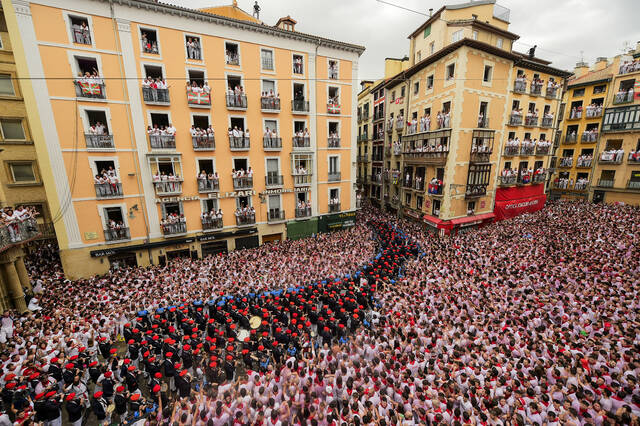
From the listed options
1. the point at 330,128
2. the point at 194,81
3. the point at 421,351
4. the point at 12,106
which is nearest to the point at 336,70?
the point at 330,128

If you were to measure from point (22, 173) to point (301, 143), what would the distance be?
21337 mm

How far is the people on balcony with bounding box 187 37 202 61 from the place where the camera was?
59.6 ft

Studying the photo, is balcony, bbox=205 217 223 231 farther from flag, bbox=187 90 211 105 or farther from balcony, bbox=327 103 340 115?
balcony, bbox=327 103 340 115

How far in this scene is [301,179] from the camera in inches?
906

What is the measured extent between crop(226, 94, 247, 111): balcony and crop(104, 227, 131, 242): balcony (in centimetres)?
1192

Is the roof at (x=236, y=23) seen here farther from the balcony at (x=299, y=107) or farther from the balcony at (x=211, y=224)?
the balcony at (x=211, y=224)

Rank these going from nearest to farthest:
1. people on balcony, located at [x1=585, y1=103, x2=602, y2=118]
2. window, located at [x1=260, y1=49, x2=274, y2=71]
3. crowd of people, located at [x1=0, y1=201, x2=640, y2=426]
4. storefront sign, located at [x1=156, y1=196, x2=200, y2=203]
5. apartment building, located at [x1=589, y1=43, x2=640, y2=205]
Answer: crowd of people, located at [x1=0, y1=201, x2=640, y2=426], storefront sign, located at [x1=156, y1=196, x2=200, y2=203], window, located at [x1=260, y1=49, x2=274, y2=71], apartment building, located at [x1=589, y1=43, x2=640, y2=205], people on balcony, located at [x1=585, y1=103, x2=602, y2=118]

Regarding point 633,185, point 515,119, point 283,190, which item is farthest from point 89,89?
point 633,185

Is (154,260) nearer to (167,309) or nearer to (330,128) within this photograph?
(167,309)

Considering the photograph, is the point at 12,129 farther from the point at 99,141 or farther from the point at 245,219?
the point at 245,219

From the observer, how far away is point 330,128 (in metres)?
24.3

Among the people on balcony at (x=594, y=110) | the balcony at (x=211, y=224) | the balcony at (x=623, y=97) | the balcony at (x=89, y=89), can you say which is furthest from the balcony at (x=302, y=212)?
the people on balcony at (x=594, y=110)

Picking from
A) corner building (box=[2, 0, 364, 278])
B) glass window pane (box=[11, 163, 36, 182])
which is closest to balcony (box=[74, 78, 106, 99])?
corner building (box=[2, 0, 364, 278])

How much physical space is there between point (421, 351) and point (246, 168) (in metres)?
17.9
